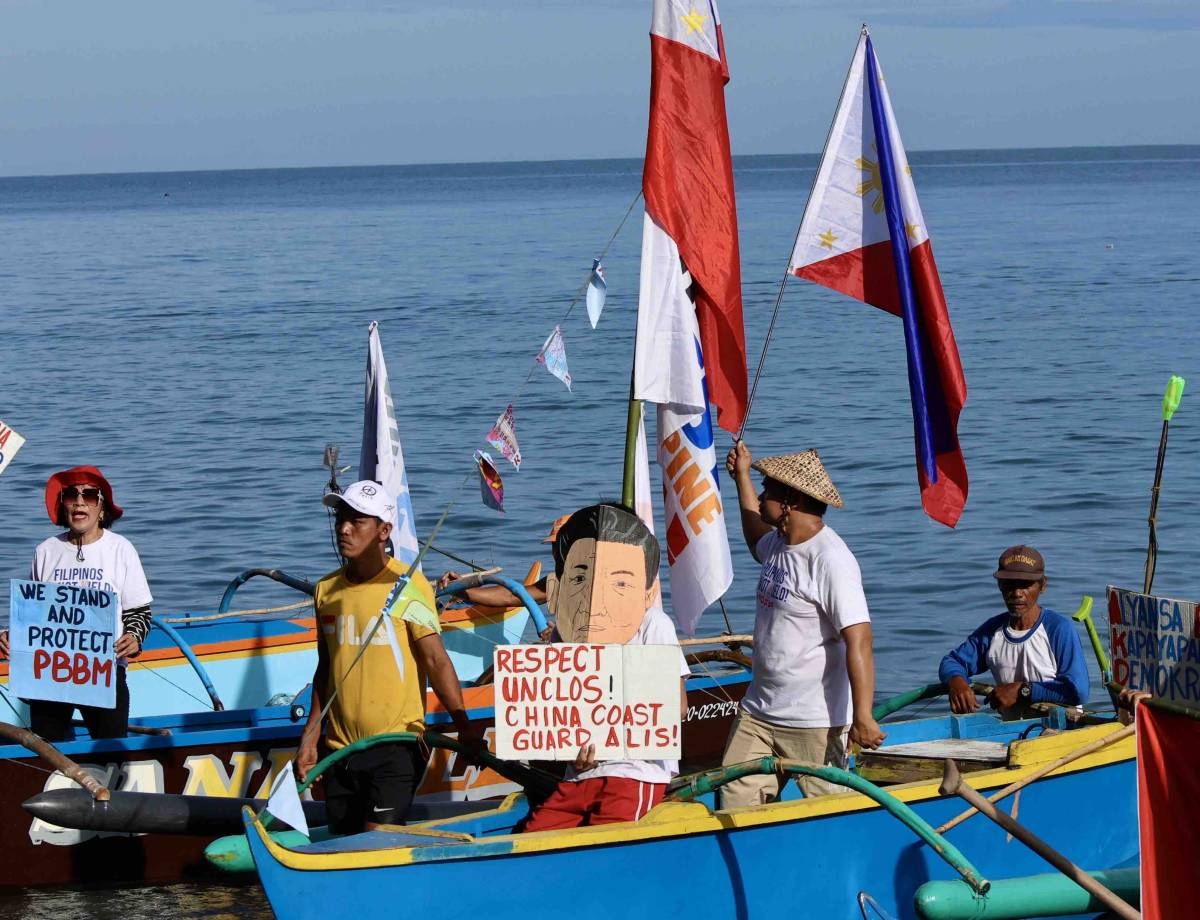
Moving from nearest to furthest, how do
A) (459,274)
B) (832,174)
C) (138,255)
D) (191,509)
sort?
(832,174)
(191,509)
(459,274)
(138,255)

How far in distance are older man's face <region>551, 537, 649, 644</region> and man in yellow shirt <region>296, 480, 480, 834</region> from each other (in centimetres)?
55

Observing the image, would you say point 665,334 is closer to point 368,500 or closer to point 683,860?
point 368,500

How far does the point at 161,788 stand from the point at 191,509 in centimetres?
1200

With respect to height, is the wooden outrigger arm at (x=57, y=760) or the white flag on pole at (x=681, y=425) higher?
the white flag on pole at (x=681, y=425)

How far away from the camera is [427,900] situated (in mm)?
6711

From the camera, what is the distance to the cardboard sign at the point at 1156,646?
5.75m

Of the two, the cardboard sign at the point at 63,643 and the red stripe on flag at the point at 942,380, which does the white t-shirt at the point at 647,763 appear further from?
the cardboard sign at the point at 63,643

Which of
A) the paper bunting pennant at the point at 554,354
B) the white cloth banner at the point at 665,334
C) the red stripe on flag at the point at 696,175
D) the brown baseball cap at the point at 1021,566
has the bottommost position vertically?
the brown baseball cap at the point at 1021,566

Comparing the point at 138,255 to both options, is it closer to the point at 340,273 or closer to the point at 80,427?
the point at 340,273

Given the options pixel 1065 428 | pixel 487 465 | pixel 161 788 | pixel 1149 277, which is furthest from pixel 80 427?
pixel 1149 277

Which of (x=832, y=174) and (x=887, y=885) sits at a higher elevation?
(x=832, y=174)

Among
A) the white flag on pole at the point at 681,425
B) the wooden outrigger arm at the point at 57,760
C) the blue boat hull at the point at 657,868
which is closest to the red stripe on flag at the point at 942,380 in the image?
the white flag on pole at the point at 681,425

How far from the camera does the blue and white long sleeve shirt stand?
8625 mm

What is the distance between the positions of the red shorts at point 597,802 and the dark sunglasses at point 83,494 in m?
3.04
